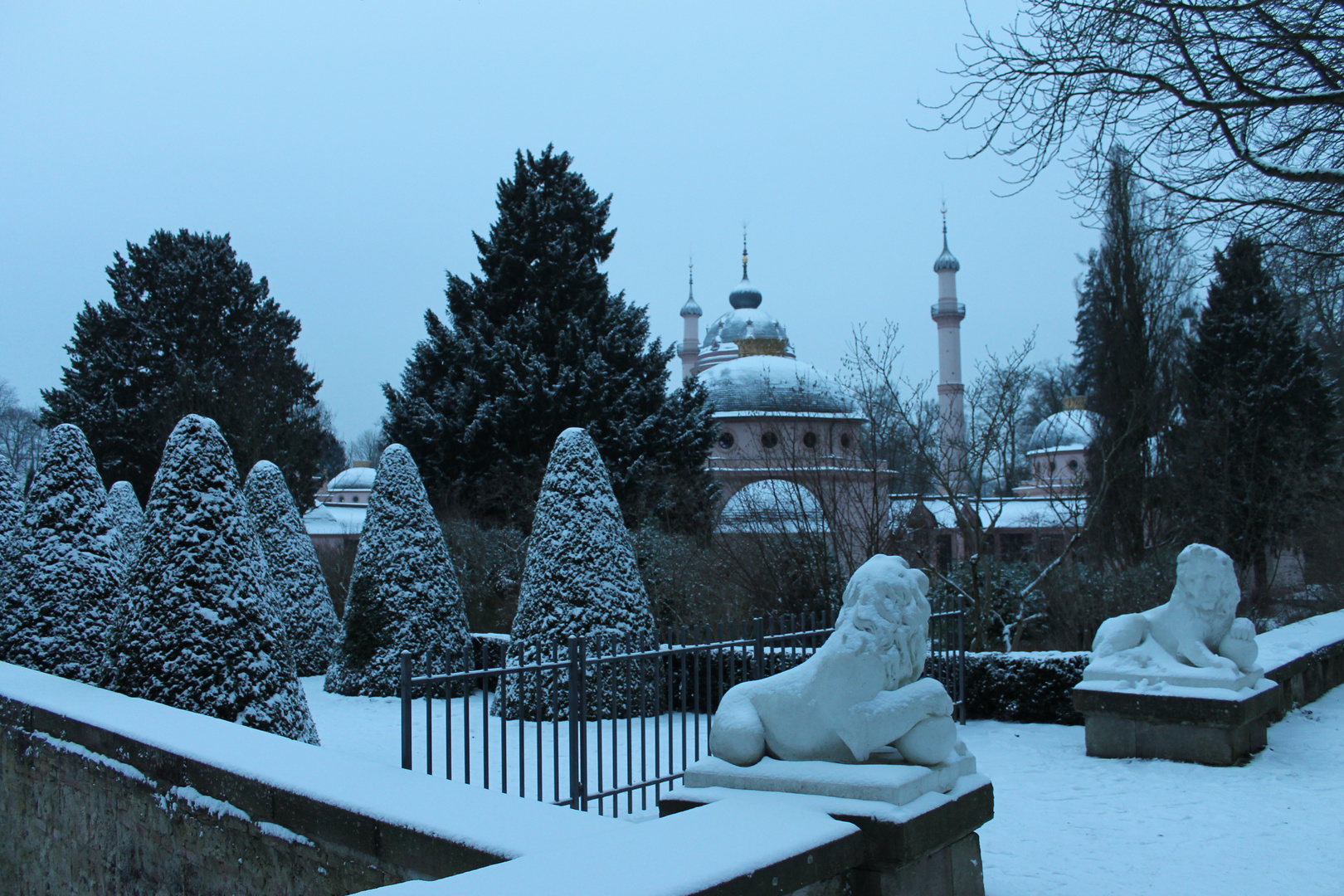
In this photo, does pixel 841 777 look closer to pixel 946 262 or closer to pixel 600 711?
pixel 600 711

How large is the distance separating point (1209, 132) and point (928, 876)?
630cm

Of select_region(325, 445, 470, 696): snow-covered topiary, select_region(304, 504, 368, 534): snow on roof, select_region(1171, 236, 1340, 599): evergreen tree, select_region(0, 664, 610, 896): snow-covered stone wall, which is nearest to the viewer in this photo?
select_region(0, 664, 610, 896): snow-covered stone wall

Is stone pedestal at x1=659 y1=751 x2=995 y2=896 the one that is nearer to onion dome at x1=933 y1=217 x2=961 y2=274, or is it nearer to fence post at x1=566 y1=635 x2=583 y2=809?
fence post at x1=566 y1=635 x2=583 y2=809

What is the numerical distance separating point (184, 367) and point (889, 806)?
89.2 ft

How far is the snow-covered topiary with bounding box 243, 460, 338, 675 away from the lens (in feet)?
45.5

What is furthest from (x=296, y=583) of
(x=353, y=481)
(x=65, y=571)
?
(x=353, y=481)

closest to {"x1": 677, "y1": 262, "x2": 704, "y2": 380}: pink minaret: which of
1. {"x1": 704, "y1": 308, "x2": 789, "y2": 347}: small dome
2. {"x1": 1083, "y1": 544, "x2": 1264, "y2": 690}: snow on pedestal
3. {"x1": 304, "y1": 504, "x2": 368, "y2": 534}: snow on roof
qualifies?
{"x1": 704, "y1": 308, "x2": 789, "y2": 347}: small dome

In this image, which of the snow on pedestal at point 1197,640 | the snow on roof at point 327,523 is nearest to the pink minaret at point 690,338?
the snow on roof at point 327,523

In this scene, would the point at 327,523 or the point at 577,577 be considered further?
the point at 327,523

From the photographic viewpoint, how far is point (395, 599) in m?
11.9

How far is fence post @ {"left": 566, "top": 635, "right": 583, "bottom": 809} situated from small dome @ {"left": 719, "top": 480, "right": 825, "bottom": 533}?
6.98 m

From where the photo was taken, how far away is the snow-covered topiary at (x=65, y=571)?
927 cm

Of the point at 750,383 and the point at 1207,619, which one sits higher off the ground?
the point at 750,383

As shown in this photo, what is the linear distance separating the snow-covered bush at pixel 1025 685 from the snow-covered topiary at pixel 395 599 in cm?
599
